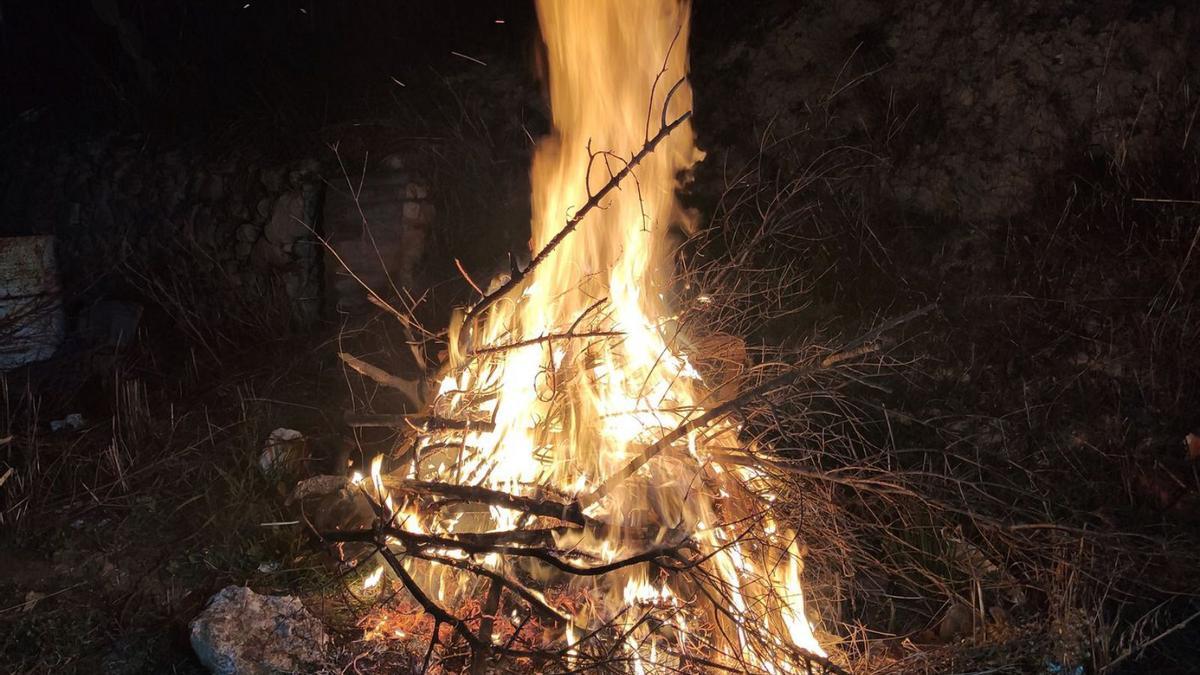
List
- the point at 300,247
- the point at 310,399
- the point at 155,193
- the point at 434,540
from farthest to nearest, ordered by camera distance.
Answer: the point at 155,193
the point at 300,247
the point at 310,399
the point at 434,540

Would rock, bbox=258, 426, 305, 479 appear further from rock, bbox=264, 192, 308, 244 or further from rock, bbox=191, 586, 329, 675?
rock, bbox=264, 192, 308, 244

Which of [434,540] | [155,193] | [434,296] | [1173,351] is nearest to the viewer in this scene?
[434,540]

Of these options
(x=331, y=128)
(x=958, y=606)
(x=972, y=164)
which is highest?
(x=331, y=128)

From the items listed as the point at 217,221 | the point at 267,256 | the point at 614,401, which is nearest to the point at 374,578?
the point at 614,401

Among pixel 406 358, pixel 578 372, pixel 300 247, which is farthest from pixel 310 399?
pixel 578 372

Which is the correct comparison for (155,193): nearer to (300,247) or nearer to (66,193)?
(66,193)

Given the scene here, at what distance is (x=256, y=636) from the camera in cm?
291

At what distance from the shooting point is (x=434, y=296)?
4801mm

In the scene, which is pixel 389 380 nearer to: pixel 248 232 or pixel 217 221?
pixel 248 232

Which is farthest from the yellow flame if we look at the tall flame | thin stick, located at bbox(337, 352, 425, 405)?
thin stick, located at bbox(337, 352, 425, 405)

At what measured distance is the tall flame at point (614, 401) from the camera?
9.51ft

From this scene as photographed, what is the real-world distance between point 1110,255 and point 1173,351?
53 cm

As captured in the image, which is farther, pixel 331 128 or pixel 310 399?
pixel 331 128

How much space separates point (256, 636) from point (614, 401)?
1.47m
